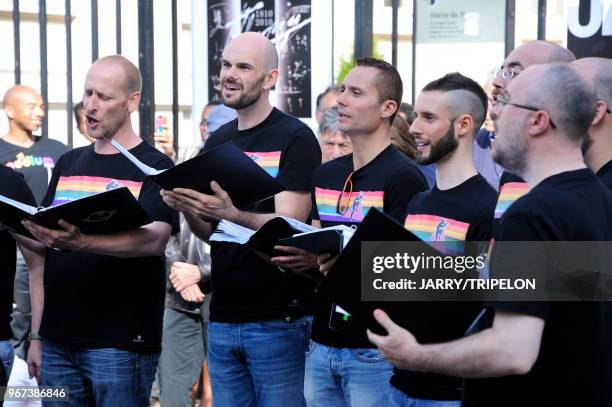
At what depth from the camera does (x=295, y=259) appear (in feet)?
11.8

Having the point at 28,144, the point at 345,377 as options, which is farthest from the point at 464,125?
the point at 28,144

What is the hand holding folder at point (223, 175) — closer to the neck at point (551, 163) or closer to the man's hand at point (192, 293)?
the neck at point (551, 163)

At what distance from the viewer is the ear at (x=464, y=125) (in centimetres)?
372

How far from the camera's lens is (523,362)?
2318 mm

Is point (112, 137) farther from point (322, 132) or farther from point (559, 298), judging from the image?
point (559, 298)

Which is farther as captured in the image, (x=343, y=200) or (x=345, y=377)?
(x=343, y=200)

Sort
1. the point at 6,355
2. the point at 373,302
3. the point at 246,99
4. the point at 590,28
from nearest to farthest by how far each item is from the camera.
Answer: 1. the point at 373,302
2. the point at 6,355
3. the point at 246,99
4. the point at 590,28

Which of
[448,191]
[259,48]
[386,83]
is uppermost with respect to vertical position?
[259,48]

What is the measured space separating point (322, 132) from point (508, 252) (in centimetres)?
286

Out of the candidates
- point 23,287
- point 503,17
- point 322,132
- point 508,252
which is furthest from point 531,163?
point 23,287

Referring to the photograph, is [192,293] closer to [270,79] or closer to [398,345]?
[270,79]

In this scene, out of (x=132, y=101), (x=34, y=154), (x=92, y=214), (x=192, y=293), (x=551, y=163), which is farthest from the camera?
(x=34, y=154)

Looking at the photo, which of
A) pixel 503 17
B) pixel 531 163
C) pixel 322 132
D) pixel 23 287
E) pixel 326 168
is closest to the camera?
pixel 531 163

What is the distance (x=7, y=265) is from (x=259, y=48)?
1.37m
